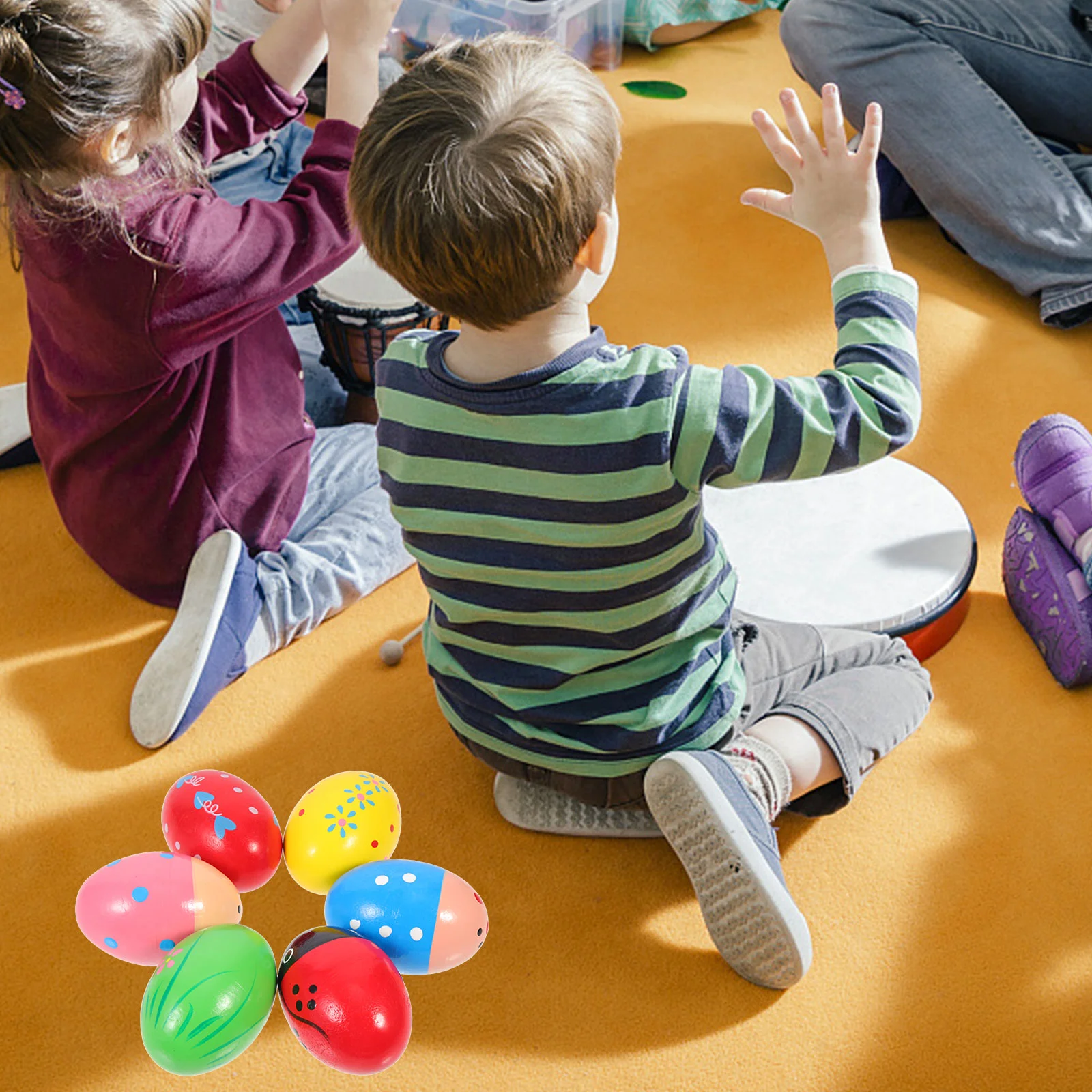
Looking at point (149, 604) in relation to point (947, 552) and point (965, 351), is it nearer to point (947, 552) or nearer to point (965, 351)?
point (947, 552)

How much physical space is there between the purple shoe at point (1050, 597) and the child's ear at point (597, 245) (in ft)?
2.37

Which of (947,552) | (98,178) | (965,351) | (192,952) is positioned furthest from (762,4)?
(192,952)

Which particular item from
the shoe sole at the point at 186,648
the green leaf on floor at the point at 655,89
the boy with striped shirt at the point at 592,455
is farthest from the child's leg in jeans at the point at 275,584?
the green leaf on floor at the point at 655,89

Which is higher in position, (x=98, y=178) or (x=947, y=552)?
(x=98, y=178)

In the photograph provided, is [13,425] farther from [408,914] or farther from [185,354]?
[408,914]

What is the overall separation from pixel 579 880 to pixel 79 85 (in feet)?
2.77

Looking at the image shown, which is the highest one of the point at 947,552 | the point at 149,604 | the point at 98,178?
the point at 98,178

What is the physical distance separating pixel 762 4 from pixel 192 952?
2605 mm

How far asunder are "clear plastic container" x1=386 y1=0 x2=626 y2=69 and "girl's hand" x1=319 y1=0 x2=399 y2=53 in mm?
1044

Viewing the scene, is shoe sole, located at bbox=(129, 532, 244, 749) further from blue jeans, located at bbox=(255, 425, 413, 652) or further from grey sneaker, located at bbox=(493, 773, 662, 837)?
grey sneaker, located at bbox=(493, 773, 662, 837)

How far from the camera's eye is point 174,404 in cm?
129

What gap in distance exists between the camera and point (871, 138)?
36.9 inches

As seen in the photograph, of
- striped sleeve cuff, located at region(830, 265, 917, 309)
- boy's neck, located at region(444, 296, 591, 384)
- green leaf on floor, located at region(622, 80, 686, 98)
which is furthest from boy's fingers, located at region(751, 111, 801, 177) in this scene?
green leaf on floor, located at region(622, 80, 686, 98)

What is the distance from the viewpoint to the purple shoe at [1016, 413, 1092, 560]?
132 centimetres
